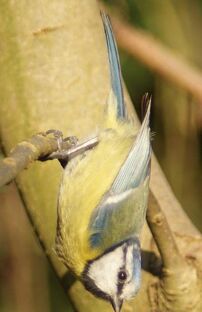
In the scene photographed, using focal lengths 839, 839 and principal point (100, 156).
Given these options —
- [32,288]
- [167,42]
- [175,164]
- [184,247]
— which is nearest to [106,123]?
[184,247]

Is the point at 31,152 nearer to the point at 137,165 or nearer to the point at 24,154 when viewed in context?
the point at 24,154

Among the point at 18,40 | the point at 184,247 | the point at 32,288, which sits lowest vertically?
the point at 32,288

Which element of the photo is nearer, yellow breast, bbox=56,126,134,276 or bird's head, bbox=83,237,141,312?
bird's head, bbox=83,237,141,312

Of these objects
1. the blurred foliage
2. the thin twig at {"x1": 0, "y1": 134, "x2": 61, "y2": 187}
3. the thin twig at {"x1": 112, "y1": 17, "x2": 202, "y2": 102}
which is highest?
the thin twig at {"x1": 0, "y1": 134, "x2": 61, "y2": 187}

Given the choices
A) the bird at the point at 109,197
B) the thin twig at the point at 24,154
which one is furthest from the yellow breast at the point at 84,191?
the thin twig at the point at 24,154

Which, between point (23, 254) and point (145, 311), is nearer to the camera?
point (145, 311)

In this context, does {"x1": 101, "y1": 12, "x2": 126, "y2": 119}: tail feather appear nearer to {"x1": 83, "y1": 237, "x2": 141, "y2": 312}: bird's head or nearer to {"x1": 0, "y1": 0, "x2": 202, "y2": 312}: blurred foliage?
{"x1": 83, "y1": 237, "x2": 141, "y2": 312}: bird's head

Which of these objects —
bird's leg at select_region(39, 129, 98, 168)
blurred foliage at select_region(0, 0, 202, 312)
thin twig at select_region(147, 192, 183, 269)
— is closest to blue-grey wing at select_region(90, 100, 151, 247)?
bird's leg at select_region(39, 129, 98, 168)

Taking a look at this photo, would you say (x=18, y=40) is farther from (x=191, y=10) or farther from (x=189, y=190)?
(x=189, y=190)


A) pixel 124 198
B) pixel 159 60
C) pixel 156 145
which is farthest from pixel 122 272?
pixel 156 145
